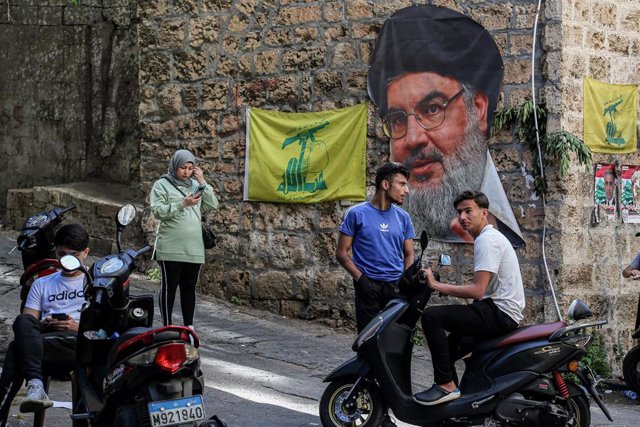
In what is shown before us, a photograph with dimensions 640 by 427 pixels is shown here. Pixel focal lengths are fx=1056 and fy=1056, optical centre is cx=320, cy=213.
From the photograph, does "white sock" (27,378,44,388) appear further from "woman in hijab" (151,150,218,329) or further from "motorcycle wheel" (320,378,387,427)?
"woman in hijab" (151,150,218,329)

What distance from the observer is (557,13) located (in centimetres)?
970

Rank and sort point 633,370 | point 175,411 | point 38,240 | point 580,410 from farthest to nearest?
1. point 633,370
2. point 38,240
3. point 580,410
4. point 175,411

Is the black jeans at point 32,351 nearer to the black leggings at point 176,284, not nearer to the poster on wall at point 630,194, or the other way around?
the black leggings at point 176,284

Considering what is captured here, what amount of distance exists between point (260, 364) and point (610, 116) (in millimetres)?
4210

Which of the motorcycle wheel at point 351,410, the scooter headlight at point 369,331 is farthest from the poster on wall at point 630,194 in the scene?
the motorcycle wheel at point 351,410

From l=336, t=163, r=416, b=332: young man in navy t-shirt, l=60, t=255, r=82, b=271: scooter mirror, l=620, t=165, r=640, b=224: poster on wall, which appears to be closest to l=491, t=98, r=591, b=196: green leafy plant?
l=620, t=165, r=640, b=224: poster on wall

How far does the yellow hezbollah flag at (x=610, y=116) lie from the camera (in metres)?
9.96

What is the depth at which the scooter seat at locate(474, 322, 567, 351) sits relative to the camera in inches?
247

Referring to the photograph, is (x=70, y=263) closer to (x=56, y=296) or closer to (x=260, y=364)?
(x=56, y=296)

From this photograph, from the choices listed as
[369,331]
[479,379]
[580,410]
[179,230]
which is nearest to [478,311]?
[479,379]

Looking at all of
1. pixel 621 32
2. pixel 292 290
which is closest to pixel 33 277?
pixel 292 290

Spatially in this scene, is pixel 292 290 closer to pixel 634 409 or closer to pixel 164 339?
pixel 634 409

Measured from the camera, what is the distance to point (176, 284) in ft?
28.9

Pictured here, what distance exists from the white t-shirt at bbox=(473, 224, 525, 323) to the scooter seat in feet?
0.45
